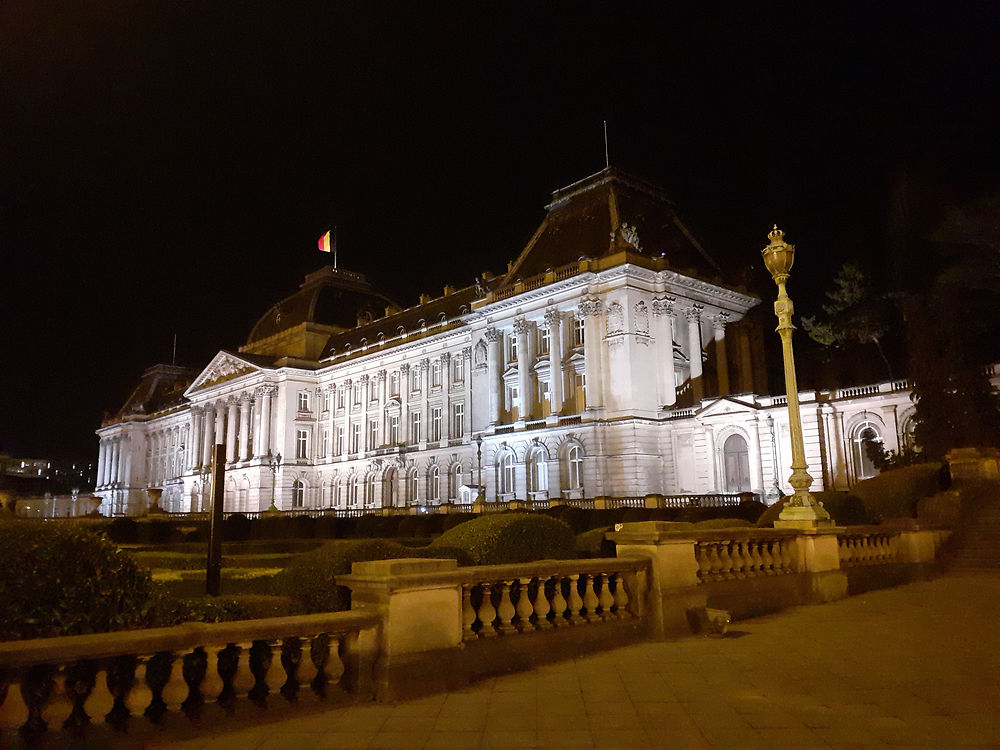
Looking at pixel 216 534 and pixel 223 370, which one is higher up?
pixel 223 370

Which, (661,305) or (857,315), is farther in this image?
(661,305)

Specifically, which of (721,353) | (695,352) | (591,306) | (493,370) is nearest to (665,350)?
(695,352)

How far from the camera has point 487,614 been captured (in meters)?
8.18

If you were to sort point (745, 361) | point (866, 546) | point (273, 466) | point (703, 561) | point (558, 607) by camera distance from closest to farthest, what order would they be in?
point (558, 607) < point (703, 561) < point (866, 546) < point (745, 361) < point (273, 466)

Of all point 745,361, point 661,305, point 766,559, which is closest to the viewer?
point 766,559

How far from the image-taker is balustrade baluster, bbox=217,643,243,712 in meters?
6.27

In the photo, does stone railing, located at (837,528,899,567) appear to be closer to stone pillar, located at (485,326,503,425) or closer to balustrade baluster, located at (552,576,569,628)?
balustrade baluster, located at (552,576,569,628)

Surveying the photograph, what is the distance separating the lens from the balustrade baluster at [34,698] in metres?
5.27

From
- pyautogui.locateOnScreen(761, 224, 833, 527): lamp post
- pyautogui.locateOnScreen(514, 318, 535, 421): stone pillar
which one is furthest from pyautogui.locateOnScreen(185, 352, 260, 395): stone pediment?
pyautogui.locateOnScreen(761, 224, 833, 527): lamp post

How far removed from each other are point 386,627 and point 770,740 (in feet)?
11.5

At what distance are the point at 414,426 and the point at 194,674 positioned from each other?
60212mm

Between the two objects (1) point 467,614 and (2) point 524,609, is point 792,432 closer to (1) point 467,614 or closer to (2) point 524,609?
(2) point 524,609

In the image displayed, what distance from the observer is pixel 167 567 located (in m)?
22.0

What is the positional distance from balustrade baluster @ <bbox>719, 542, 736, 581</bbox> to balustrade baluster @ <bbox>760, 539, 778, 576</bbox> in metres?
1.20
